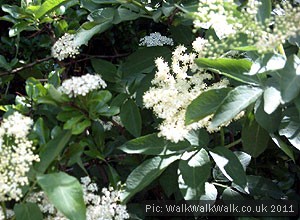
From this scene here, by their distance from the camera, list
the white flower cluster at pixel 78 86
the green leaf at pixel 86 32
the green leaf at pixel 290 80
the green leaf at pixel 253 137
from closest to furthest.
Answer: the green leaf at pixel 290 80
the white flower cluster at pixel 78 86
the green leaf at pixel 253 137
the green leaf at pixel 86 32

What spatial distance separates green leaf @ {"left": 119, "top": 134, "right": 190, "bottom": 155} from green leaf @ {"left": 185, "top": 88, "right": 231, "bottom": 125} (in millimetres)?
105

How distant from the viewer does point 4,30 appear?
2.12 metres

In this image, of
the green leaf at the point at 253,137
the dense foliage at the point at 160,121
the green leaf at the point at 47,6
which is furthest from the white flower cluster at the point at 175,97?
the green leaf at the point at 47,6

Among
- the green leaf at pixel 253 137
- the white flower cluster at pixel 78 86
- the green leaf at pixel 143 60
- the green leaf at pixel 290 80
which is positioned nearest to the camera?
the green leaf at pixel 290 80

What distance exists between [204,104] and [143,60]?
16.0 inches

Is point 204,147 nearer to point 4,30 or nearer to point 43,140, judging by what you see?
point 43,140

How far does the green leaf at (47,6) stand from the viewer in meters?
1.39

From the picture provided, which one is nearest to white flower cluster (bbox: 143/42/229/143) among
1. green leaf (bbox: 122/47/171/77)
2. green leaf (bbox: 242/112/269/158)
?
green leaf (bbox: 242/112/269/158)

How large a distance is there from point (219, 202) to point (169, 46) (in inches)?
20.7

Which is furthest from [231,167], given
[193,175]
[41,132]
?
[41,132]

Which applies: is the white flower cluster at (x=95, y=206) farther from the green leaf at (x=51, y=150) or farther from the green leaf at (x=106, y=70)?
the green leaf at (x=106, y=70)

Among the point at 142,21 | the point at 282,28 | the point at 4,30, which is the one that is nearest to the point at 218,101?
the point at 282,28

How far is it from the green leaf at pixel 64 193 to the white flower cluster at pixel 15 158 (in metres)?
0.04

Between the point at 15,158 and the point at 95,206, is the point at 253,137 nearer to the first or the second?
the point at 95,206
